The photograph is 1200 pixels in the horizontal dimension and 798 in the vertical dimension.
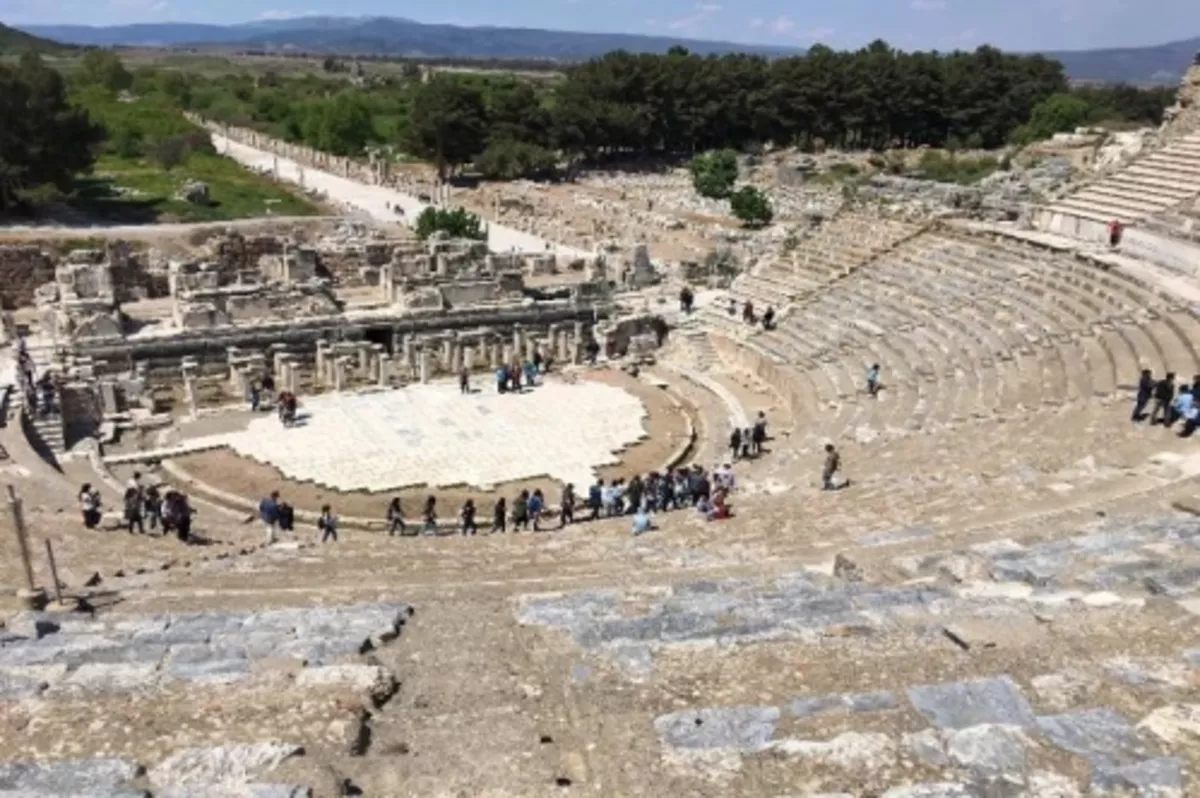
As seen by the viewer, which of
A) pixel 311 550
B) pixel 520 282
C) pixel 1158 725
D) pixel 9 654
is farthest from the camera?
pixel 520 282

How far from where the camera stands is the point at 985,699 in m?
7.33

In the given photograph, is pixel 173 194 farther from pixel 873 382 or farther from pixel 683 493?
pixel 683 493

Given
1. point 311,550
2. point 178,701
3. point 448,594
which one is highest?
point 178,701

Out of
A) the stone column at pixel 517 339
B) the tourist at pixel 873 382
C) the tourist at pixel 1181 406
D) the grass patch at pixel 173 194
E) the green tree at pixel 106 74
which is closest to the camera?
the tourist at pixel 1181 406

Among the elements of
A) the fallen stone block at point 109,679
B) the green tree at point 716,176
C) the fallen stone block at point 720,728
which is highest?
the fallen stone block at point 720,728

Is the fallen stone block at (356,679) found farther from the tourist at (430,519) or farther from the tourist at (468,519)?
the tourist at (430,519)

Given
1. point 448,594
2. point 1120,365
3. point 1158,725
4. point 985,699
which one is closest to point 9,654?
point 448,594

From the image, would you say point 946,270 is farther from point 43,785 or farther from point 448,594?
point 43,785

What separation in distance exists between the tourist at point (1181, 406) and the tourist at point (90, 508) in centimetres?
1814

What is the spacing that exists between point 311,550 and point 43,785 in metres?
9.86

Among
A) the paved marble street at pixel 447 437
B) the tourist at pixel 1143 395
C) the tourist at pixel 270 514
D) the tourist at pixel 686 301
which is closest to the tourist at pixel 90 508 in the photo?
the tourist at pixel 270 514

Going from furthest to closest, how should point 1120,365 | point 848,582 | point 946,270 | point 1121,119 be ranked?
point 1121,119, point 946,270, point 1120,365, point 848,582

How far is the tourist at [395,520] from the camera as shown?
19.7 meters

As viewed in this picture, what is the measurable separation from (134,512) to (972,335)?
1928cm
